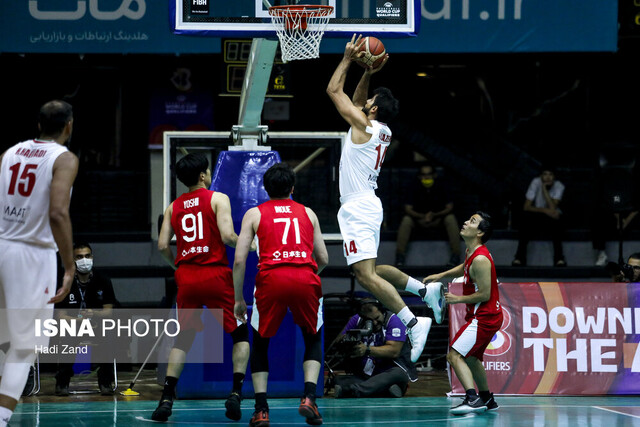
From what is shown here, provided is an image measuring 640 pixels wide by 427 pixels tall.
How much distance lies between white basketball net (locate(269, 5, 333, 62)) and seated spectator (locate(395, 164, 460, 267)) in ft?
21.0

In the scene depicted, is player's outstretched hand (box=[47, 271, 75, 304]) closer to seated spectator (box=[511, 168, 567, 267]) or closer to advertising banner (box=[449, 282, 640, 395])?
advertising banner (box=[449, 282, 640, 395])

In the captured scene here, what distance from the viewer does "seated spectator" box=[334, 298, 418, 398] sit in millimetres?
10727

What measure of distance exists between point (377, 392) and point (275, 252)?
3247 mm

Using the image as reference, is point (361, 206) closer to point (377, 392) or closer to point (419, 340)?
point (419, 340)

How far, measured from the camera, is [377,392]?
35.2 ft

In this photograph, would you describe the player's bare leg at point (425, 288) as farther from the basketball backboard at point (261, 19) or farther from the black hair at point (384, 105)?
the basketball backboard at point (261, 19)

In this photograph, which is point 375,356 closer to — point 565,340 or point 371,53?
point 565,340

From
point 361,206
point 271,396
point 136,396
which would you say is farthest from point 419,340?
point 136,396

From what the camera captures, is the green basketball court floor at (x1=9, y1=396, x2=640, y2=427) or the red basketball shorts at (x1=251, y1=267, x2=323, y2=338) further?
the green basketball court floor at (x1=9, y1=396, x2=640, y2=427)

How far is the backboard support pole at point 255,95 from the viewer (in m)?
9.81

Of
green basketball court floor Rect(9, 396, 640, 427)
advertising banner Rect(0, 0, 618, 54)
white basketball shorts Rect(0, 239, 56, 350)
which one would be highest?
advertising banner Rect(0, 0, 618, 54)

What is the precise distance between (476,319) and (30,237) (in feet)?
14.4

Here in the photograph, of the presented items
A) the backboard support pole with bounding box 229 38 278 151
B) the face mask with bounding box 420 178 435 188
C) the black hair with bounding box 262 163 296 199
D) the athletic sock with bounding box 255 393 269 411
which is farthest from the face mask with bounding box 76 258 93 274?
the face mask with bounding box 420 178 435 188

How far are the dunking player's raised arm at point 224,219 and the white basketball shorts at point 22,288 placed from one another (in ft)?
6.72
